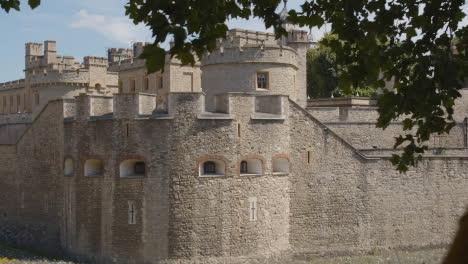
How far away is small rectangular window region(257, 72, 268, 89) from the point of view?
2425 centimetres

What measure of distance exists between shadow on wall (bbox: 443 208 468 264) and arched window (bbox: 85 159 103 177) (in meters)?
17.7

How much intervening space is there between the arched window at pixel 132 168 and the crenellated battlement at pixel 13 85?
76.7ft

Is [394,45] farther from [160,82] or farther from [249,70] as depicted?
[160,82]

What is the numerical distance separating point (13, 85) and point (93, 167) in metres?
23.8

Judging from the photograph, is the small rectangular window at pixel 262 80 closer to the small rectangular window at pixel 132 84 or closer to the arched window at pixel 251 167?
the arched window at pixel 251 167

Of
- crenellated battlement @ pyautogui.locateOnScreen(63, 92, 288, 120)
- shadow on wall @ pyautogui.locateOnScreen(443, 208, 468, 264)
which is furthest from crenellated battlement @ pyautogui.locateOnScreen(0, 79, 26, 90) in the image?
shadow on wall @ pyautogui.locateOnScreen(443, 208, 468, 264)

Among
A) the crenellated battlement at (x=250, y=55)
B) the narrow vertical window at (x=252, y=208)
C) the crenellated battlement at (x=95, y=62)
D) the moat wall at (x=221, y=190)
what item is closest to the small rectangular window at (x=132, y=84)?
the crenellated battlement at (x=95, y=62)

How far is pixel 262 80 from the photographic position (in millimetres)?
24312

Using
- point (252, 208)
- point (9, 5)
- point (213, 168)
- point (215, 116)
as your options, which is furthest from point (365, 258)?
point (9, 5)

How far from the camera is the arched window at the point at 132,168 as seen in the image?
64.0ft

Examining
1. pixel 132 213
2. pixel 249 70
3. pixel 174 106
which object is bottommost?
pixel 132 213

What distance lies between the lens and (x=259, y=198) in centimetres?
1991

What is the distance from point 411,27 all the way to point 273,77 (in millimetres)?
16470

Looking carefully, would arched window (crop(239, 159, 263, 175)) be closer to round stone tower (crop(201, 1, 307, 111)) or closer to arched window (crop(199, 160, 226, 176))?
arched window (crop(199, 160, 226, 176))
